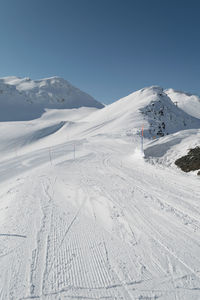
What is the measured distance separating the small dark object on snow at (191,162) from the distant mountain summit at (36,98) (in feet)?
342

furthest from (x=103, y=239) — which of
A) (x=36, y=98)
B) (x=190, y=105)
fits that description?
(x=190, y=105)

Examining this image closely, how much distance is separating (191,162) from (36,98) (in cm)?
15411

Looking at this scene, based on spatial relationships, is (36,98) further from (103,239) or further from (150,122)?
(103,239)

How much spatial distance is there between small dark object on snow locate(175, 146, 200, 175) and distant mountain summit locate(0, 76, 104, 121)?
10418cm

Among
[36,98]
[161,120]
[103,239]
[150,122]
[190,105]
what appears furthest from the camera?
[190,105]

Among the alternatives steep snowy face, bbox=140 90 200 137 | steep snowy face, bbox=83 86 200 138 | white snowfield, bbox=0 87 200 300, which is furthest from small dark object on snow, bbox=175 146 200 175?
steep snowy face, bbox=140 90 200 137

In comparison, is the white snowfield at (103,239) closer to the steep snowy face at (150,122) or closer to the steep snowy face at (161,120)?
the steep snowy face at (150,122)

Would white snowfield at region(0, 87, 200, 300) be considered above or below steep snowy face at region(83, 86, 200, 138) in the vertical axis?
below

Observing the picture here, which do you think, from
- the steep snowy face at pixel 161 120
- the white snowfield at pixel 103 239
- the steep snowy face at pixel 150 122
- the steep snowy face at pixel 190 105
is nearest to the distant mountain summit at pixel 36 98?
the steep snowy face at pixel 190 105

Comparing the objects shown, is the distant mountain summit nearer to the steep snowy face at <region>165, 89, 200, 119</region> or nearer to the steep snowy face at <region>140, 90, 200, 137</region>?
the steep snowy face at <region>165, 89, 200, 119</region>

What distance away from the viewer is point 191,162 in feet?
29.0

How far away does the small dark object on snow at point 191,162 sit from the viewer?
8.34m

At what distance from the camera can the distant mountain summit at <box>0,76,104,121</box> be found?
348 feet

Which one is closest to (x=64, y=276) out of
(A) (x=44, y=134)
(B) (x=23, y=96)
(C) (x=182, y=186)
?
(C) (x=182, y=186)
